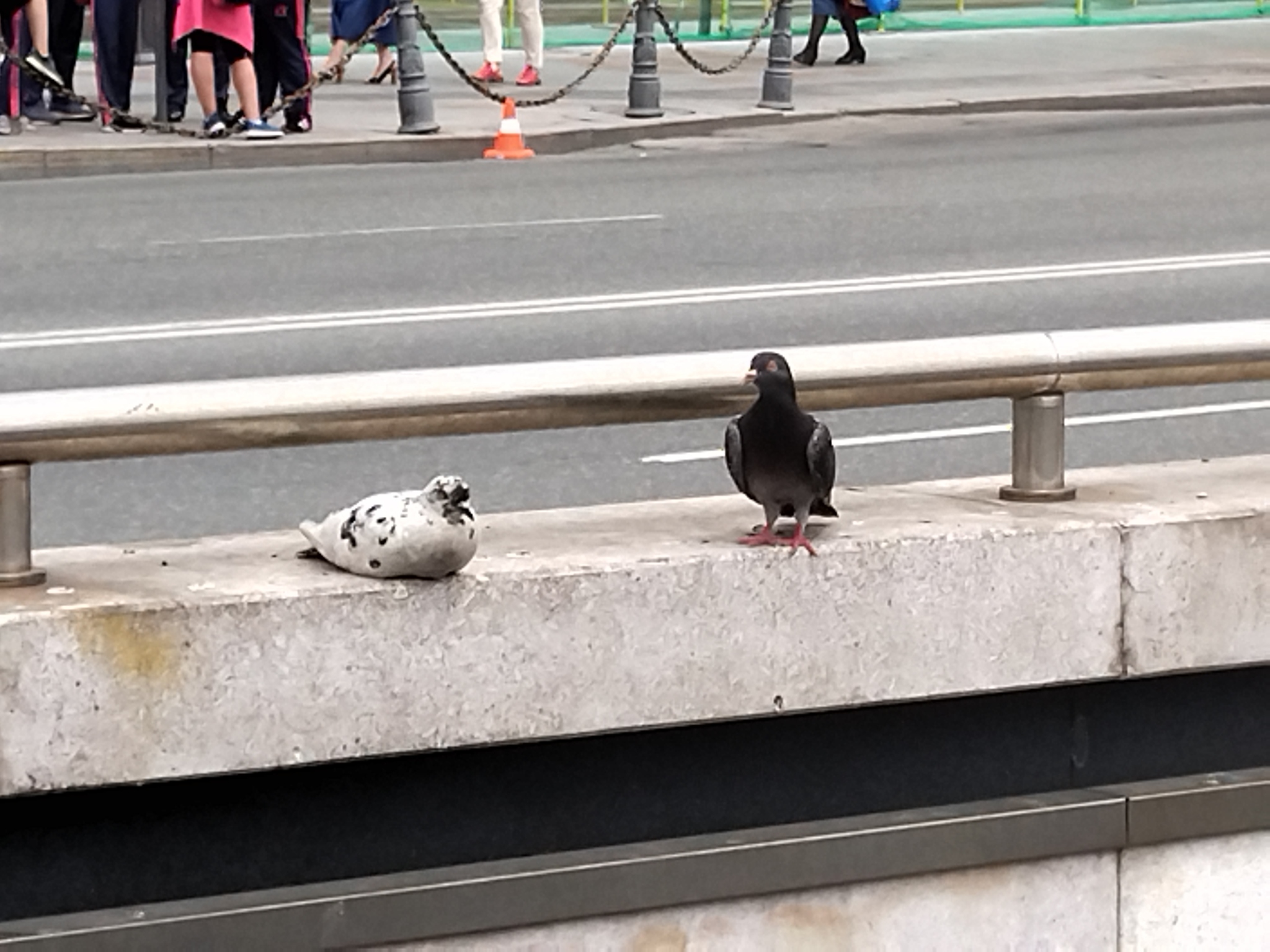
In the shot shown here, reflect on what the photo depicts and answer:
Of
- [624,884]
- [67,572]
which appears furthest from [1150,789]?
[67,572]

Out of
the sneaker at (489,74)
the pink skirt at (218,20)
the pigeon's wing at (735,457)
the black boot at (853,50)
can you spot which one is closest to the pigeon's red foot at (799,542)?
the pigeon's wing at (735,457)

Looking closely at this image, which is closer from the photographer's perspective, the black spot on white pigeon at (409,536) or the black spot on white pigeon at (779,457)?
the black spot on white pigeon at (409,536)

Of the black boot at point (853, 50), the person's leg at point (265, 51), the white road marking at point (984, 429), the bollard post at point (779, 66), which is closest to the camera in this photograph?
the white road marking at point (984, 429)

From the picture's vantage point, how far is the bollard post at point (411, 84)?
58.1 feet

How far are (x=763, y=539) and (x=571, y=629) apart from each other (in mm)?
392

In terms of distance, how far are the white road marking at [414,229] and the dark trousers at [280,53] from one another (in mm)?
4045

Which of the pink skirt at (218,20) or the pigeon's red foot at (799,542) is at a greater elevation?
the pink skirt at (218,20)

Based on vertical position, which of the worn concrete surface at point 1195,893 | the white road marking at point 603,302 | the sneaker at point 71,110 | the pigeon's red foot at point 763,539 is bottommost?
the worn concrete surface at point 1195,893

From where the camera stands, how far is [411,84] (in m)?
17.8

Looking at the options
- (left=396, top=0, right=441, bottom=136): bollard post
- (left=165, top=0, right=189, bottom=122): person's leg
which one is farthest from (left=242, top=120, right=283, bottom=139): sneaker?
(left=396, top=0, right=441, bottom=136): bollard post

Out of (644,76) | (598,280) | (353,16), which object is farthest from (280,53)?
(598,280)

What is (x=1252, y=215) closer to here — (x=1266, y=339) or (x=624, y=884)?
(x=1266, y=339)

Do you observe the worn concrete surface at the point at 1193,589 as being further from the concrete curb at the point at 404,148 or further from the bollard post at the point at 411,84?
the bollard post at the point at 411,84

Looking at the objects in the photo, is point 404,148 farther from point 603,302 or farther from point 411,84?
point 603,302
